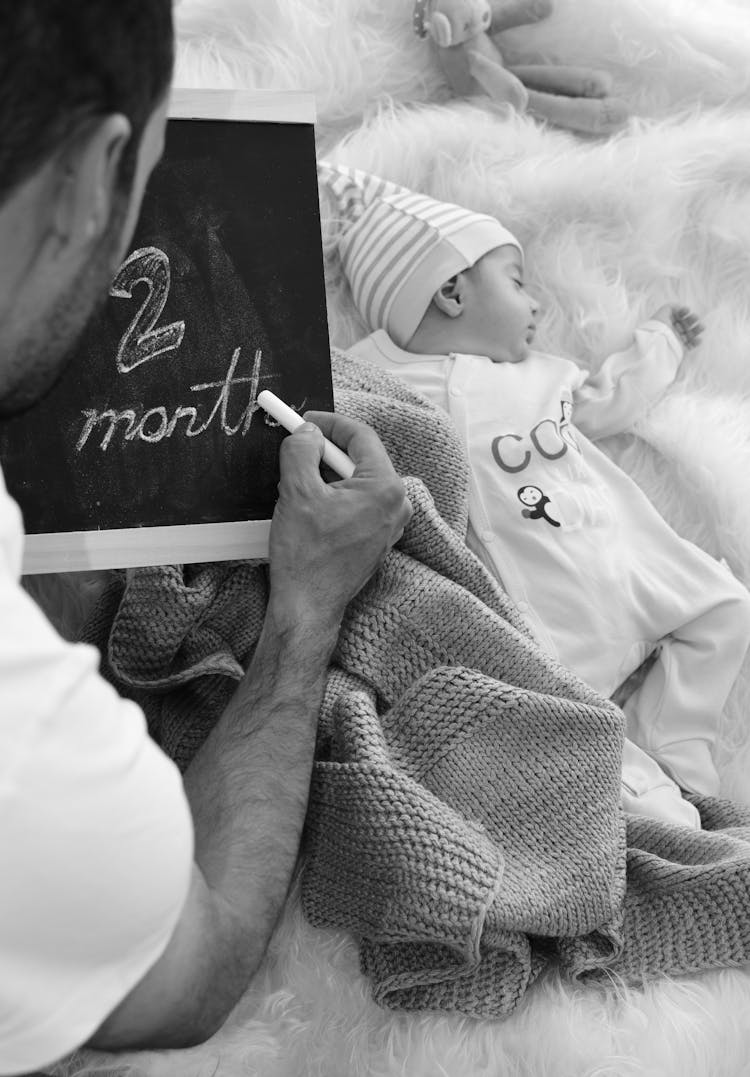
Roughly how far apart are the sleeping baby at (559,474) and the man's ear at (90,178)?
76 cm

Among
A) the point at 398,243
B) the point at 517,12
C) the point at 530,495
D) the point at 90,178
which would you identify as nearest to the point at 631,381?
the point at 530,495

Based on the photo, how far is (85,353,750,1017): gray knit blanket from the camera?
986 mm

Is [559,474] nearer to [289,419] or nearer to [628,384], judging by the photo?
[628,384]

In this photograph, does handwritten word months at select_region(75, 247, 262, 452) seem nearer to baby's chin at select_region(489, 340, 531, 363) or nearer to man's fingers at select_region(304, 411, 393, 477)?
man's fingers at select_region(304, 411, 393, 477)

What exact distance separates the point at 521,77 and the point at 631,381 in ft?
1.77

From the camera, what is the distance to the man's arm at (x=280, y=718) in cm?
84

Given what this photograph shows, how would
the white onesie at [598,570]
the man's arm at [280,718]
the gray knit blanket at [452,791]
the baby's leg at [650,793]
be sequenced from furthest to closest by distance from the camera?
the white onesie at [598,570], the baby's leg at [650,793], the gray knit blanket at [452,791], the man's arm at [280,718]

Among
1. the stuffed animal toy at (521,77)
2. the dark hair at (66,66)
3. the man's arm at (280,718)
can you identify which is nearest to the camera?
the dark hair at (66,66)

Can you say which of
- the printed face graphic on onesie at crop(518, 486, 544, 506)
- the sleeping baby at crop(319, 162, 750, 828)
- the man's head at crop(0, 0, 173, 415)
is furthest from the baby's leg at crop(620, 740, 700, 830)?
the man's head at crop(0, 0, 173, 415)

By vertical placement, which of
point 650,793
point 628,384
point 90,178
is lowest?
point 650,793

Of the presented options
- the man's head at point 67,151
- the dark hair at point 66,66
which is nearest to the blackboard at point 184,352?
the man's head at point 67,151

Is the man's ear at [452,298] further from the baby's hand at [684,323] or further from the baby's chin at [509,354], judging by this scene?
the baby's hand at [684,323]

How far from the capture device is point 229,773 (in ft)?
3.16

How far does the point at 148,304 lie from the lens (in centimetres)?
103
